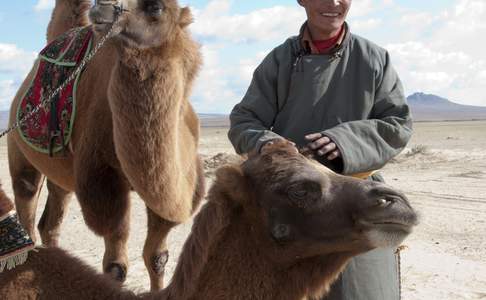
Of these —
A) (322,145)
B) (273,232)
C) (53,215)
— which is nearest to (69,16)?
(53,215)

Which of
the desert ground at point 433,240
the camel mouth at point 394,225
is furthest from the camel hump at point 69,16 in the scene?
the camel mouth at point 394,225

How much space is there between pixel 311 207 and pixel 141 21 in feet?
7.77

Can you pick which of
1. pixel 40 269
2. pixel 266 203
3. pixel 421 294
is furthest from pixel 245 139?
pixel 421 294

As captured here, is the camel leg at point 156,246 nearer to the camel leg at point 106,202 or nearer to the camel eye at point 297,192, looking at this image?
the camel leg at point 106,202

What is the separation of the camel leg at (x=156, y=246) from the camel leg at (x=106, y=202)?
0.75ft

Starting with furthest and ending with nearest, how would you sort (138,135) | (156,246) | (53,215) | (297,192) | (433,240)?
(433,240) < (53,215) < (156,246) < (138,135) < (297,192)

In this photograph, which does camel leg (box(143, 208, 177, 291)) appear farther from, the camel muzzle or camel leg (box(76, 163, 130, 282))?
the camel muzzle

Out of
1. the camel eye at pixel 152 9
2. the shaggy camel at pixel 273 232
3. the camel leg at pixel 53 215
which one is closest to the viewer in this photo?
the shaggy camel at pixel 273 232

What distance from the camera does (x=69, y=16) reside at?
7270mm

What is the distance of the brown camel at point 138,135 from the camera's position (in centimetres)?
463

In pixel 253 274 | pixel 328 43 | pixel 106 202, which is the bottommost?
pixel 106 202

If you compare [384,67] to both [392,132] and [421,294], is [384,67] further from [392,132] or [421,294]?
[421,294]

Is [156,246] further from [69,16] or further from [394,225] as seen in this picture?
[394,225]

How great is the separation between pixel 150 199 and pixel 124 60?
3.30 ft
